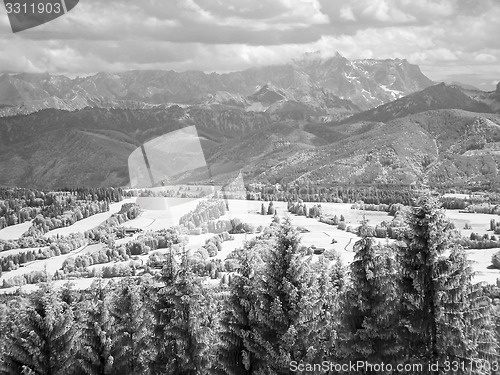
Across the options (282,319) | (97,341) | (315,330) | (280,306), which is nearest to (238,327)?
(282,319)

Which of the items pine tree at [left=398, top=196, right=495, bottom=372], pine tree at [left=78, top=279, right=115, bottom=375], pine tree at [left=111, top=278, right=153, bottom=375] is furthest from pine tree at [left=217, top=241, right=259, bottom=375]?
pine tree at [left=78, top=279, right=115, bottom=375]

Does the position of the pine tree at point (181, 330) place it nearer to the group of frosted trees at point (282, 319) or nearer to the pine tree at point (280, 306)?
the group of frosted trees at point (282, 319)

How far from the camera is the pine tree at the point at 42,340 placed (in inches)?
1449

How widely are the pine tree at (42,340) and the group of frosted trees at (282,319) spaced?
0.07 metres

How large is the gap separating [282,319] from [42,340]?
16.4 metres

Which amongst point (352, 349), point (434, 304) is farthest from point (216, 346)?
point (434, 304)

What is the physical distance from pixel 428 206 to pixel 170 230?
507 feet

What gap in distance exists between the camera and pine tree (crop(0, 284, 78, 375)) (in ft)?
121

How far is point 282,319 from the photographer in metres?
32.1

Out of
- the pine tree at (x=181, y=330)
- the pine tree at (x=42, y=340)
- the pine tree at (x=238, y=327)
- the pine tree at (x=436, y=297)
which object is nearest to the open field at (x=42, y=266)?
the pine tree at (x=42, y=340)

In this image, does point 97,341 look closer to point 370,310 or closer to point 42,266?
point 370,310

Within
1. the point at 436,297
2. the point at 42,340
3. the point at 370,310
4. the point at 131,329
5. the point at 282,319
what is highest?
the point at 436,297

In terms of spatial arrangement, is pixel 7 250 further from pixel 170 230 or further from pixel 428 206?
pixel 428 206

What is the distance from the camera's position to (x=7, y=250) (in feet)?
614
